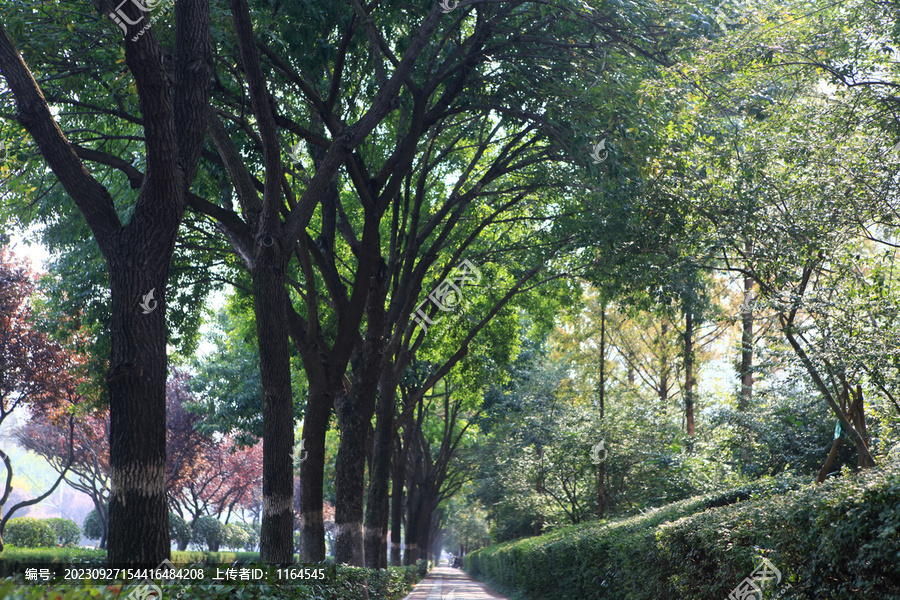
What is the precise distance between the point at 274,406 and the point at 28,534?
22.8 m

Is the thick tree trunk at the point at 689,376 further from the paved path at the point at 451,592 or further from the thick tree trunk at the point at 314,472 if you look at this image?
the thick tree trunk at the point at 314,472

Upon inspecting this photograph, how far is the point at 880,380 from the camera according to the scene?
8258mm

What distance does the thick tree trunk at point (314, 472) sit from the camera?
1131 centimetres

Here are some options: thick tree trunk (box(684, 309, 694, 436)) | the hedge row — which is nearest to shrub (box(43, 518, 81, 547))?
thick tree trunk (box(684, 309, 694, 436))

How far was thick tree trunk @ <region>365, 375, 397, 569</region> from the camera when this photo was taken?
1576 centimetres

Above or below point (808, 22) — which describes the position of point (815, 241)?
below

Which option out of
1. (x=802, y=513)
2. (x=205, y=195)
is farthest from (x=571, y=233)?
(x=802, y=513)

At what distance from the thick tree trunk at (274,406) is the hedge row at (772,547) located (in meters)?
4.43

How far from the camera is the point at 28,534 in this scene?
25.2m

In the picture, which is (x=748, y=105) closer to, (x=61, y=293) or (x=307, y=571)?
(x=307, y=571)

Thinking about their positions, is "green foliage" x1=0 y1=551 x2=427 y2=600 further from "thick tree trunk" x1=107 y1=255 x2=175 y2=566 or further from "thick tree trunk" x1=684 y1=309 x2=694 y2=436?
"thick tree trunk" x1=684 y1=309 x2=694 y2=436

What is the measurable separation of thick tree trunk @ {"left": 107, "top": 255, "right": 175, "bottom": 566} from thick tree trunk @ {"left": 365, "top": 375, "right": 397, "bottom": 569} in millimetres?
10324

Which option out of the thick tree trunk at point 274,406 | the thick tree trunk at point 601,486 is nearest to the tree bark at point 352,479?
the thick tree trunk at point 274,406

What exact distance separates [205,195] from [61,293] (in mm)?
5456
